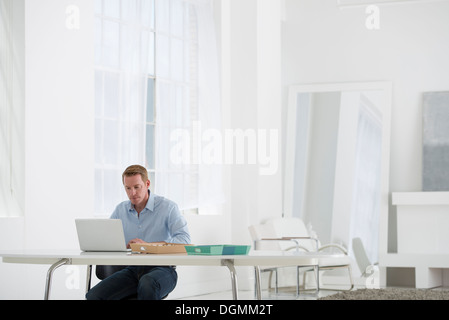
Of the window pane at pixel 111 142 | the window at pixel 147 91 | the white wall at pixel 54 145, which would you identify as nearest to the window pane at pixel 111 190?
the window at pixel 147 91

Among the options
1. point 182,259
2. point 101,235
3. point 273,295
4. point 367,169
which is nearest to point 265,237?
point 273,295

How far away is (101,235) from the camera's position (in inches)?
165

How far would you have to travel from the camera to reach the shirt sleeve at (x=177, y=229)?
462cm

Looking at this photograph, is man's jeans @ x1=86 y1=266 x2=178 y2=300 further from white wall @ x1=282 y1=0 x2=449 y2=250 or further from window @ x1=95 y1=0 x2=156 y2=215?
white wall @ x1=282 y1=0 x2=449 y2=250

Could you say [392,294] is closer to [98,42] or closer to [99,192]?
[99,192]

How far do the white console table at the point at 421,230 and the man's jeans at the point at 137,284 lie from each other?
15.6 feet

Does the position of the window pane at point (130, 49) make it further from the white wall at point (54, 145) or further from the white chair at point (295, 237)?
the white chair at point (295, 237)

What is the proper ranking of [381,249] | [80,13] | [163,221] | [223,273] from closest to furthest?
1. [163,221]
2. [80,13]
3. [223,273]
4. [381,249]

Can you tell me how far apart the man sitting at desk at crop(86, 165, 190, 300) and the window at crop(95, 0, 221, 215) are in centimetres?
164

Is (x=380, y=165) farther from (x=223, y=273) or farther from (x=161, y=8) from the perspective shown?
(x=161, y=8)

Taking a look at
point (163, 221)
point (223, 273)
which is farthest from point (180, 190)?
point (163, 221)

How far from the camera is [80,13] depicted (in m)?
6.21

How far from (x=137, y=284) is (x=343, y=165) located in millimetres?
5172

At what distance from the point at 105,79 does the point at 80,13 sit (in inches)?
24.0
